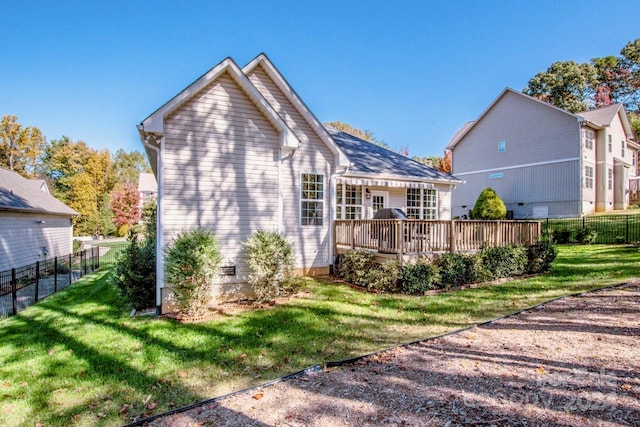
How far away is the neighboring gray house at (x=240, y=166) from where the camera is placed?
7598 millimetres

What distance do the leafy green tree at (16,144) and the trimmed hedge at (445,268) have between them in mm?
46611

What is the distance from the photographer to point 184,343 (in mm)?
5492

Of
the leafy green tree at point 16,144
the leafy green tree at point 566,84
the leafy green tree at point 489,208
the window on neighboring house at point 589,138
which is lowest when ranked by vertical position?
the leafy green tree at point 489,208

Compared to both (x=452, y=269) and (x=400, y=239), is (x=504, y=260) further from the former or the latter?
(x=400, y=239)

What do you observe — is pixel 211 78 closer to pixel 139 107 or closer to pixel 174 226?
pixel 174 226

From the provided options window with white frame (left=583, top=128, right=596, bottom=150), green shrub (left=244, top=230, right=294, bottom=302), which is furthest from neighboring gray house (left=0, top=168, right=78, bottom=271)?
window with white frame (left=583, top=128, right=596, bottom=150)

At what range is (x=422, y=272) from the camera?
864 centimetres

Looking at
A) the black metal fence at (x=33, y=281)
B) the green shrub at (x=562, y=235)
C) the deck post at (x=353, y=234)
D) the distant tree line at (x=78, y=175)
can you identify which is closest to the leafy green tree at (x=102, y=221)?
the distant tree line at (x=78, y=175)

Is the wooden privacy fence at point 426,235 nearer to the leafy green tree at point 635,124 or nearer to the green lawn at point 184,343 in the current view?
the green lawn at point 184,343

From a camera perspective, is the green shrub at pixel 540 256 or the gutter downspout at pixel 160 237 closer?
the gutter downspout at pixel 160 237

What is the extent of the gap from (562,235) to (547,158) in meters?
7.65

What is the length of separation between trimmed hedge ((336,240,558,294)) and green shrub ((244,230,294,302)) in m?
2.40

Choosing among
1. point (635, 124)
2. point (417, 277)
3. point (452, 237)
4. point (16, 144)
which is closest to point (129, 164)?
point (16, 144)

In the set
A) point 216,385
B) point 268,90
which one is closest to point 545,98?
point 268,90
